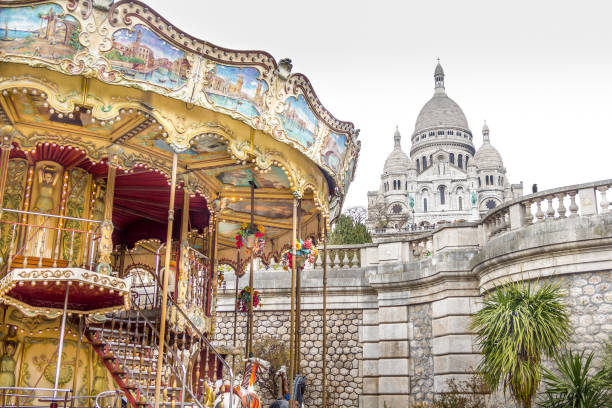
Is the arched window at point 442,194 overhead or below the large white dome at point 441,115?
below

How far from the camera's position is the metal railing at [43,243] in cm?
1073

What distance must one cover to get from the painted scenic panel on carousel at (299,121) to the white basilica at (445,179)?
83677mm

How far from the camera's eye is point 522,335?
10.8 metres

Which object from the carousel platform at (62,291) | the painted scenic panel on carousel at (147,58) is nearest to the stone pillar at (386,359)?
the carousel platform at (62,291)

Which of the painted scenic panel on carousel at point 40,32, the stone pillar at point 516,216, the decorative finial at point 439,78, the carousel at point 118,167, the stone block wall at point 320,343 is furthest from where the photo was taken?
the decorative finial at point 439,78

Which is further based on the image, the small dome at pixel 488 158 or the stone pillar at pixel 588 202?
the small dome at pixel 488 158

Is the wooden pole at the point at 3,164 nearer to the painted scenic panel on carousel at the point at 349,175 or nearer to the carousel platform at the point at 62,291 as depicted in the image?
the carousel platform at the point at 62,291

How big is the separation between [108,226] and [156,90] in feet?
8.78

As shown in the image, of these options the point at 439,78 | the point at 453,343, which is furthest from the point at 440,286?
the point at 439,78

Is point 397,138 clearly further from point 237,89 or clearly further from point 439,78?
point 237,89

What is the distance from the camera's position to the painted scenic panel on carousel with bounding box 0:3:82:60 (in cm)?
841

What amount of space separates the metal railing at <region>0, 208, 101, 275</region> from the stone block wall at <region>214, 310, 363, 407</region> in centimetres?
734

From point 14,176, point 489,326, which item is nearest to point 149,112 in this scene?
point 14,176

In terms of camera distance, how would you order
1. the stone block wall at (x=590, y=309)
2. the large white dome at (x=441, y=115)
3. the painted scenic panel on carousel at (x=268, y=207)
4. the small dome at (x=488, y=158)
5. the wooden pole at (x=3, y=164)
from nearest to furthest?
the wooden pole at (x=3, y=164) < the stone block wall at (x=590, y=309) < the painted scenic panel on carousel at (x=268, y=207) < the small dome at (x=488, y=158) < the large white dome at (x=441, y=115)
